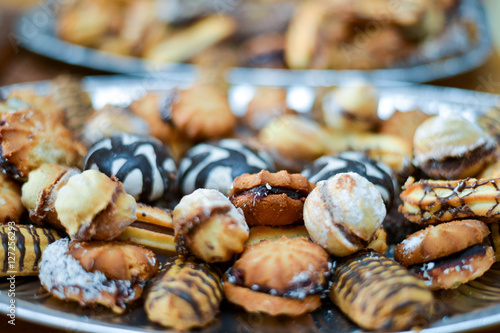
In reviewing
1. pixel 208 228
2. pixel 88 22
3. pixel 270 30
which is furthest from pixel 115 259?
pixel 88 22

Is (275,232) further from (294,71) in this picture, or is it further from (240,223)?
(294,71)

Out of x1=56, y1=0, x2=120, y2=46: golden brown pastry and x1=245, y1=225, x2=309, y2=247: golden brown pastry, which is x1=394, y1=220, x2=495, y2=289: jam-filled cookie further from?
x1=56, y1=0, x2=120, y2=46: golden brown pastry

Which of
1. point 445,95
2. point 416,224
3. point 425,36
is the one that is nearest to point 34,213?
point 416,224

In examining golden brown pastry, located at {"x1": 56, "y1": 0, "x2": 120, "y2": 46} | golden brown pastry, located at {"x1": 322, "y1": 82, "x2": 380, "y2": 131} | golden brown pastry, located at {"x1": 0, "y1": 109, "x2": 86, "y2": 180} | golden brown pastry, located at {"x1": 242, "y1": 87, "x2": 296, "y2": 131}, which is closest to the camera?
golden brown pastry, located at {"x1": 0, "y1": 109, "x2": 86, "y2": 180}

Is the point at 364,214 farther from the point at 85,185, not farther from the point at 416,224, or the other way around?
the point at 85,185

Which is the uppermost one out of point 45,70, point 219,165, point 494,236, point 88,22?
point 88,22

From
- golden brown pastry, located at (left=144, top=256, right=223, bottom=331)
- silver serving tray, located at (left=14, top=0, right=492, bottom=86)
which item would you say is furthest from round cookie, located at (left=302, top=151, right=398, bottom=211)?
silver serving tray, located at (left=14, top=0, right=492, bottom=86)
